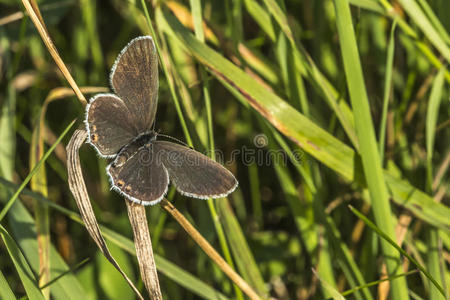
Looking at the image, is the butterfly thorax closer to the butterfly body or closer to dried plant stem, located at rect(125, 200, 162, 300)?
the butterfly body

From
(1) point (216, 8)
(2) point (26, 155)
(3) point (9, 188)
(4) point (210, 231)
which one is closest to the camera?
(3) point (9, 188)

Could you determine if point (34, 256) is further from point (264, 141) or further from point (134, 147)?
point (264, 141)

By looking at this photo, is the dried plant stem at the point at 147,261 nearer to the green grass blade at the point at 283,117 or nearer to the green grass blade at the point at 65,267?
Answer: the green grass blade at the point at 65,267

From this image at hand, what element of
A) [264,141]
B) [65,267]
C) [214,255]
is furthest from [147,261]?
[264,141]

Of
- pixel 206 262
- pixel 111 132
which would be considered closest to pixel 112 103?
pixel 111 132

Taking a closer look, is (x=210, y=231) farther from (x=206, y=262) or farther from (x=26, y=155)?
(x=26, y=155)

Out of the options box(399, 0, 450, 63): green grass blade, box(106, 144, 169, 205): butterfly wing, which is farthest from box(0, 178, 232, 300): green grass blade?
box(399, 0, 450, 63): green grass blade

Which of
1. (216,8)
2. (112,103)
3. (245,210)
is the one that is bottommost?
(245,210)

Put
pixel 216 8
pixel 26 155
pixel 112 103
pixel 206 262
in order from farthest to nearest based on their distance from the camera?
pixel 26 155, pixel 216 8, pixel 206 262, pixel 112 103
